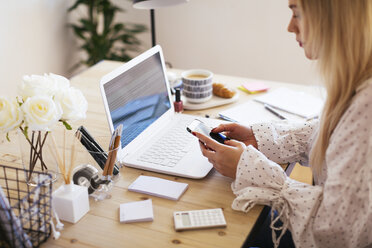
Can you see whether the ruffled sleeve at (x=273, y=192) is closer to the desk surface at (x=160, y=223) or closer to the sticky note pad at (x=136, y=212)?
the desk surface at (x=160, y=223)

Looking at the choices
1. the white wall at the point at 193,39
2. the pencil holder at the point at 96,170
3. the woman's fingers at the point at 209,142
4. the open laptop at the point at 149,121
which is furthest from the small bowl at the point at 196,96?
the white wall at the point at 193,39

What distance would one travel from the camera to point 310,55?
96 cm

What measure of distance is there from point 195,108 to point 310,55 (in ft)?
2.22

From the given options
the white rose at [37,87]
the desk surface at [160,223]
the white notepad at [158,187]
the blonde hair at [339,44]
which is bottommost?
the desk surface at [160,223]

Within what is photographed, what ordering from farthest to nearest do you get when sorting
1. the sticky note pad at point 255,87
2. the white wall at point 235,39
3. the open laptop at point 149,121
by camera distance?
1. the white wall at point 235,39
2. the sticky note pad at point 255,87
3. the open laptop at point 149,121

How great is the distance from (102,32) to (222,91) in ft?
5.70

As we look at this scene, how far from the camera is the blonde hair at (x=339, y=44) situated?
2.80 ft

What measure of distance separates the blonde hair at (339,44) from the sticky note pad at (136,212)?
0.47 metres

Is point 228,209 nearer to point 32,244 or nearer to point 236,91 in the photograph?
point 32,244

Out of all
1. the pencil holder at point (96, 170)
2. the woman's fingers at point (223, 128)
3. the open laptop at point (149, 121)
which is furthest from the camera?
the woman's fingers at point (223, 128)

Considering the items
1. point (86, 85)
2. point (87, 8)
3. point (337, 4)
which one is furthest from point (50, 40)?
point (337, 4)

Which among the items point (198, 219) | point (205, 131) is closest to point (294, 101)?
point (205, 131)

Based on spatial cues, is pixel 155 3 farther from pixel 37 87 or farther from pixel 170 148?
pixel 37 87

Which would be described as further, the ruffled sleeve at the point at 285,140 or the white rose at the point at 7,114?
the ruffled sleeve at the point at 285,140
